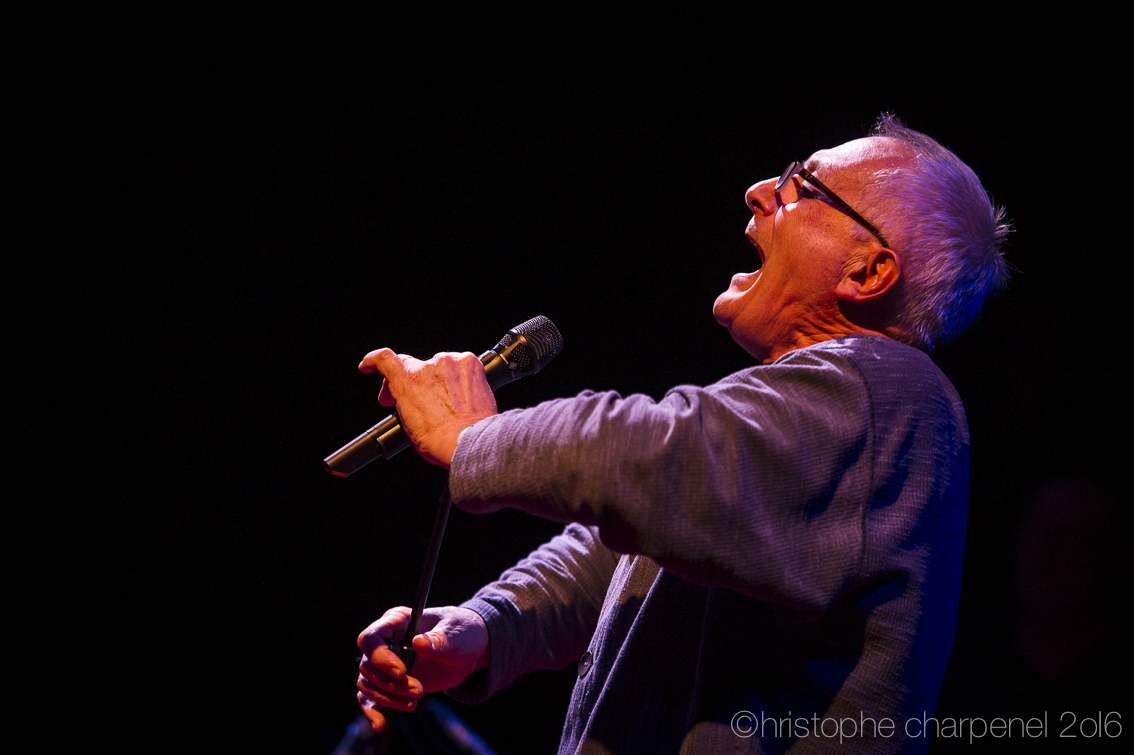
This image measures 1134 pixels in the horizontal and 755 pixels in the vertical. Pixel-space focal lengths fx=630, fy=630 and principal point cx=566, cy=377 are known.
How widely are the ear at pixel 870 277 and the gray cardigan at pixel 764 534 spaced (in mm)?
185

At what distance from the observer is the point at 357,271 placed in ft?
7.34

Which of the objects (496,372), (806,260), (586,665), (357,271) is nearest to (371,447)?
(496,372)

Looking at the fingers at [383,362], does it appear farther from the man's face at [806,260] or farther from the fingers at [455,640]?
the man's face at [806,260]

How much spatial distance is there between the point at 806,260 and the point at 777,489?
588 mm

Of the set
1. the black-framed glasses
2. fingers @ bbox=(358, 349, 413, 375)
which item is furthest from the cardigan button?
the black-framed glasses

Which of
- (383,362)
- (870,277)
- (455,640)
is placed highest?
(383,362)

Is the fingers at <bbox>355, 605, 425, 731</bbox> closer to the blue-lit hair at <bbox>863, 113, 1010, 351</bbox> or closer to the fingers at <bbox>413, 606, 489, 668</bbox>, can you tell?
the fingers at <bbox>413, 606, 489, 668</bbox>

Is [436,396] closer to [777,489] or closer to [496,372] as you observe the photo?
[496,372]

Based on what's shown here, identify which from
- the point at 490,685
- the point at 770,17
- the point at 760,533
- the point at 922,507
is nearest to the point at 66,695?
the point at 490,685

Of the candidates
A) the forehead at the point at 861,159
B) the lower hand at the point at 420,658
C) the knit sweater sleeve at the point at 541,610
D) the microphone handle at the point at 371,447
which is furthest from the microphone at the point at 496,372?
the forehead at the point at 861,159

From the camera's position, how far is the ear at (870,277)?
1122mm

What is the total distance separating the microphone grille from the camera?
1136 millimetres

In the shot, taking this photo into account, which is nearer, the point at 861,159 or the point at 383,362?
the point at 383,362

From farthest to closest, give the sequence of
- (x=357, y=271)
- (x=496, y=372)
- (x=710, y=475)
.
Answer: (x=357, y=271)
(x=496, y=372)
(x=710, y=475)
